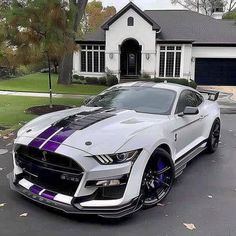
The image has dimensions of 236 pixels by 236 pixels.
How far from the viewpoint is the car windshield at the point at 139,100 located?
6039 mm

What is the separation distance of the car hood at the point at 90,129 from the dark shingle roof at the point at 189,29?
2556 centimetres

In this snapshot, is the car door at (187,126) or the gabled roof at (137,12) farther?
the gabled roof at (137,12)

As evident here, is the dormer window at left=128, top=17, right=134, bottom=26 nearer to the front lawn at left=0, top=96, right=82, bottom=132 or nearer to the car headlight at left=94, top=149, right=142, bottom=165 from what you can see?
the front lawn at left=0, top=96, right=82, bottom=132

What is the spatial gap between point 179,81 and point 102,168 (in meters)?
25.7

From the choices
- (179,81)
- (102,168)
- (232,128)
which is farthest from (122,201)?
(179,81)


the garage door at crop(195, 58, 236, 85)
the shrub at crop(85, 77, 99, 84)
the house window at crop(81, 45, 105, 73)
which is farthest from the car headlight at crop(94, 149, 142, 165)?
the garage door at crop(195, 58, 236, 85)

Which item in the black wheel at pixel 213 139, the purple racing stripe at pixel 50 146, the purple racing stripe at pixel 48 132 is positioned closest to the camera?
the purple racing stripe at pixel 50 146

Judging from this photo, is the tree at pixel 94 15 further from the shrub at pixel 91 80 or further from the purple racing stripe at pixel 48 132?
the purple racing stripe at pixel 48 132

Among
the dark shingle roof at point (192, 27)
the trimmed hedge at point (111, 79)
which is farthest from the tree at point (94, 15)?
the trimmed hedge at point (111, 79)

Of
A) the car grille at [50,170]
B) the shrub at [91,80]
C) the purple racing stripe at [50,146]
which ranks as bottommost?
the shrub at [91,80]

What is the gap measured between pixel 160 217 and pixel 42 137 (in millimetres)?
1832

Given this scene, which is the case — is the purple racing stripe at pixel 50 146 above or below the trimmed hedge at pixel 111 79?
above

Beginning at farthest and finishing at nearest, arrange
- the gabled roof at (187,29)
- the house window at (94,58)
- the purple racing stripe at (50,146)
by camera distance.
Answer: the house window at (94,58), the gabled roof at (187,29), the purple racing stripe at (50,146)

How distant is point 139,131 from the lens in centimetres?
486
